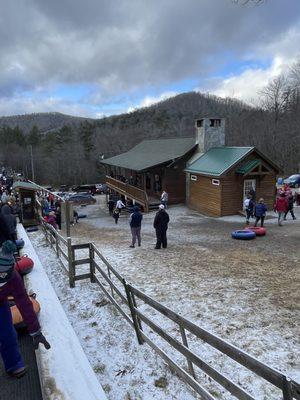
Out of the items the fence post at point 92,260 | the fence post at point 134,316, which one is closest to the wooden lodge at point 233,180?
the fence post at point 92,260

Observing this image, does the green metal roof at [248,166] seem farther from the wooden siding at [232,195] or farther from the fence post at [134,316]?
the fence post at [134,316]

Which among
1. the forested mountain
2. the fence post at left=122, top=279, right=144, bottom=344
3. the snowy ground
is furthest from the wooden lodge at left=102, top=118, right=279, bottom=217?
the forested mountain

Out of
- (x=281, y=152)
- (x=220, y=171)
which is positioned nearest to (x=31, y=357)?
(x=220, y=171)

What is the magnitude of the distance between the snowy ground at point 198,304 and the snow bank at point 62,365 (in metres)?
0.54

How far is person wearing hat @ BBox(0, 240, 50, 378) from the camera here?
4137 mm

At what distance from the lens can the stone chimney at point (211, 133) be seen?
2677cm

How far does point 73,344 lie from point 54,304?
1.62 meters

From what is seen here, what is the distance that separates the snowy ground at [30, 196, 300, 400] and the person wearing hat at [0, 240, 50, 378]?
137cm

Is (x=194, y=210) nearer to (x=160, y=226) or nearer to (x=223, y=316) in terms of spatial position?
(x=160, y=226)

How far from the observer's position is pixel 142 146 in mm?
40125

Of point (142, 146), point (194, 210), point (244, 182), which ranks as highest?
point (142, 146)

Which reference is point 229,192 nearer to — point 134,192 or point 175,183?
point 175,183

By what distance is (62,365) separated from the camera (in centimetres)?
488

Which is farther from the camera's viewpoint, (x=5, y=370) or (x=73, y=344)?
(x=73, y=344)
